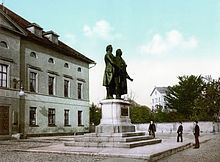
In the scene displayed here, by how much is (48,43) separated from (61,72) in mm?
3927

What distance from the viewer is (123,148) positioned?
476 inches

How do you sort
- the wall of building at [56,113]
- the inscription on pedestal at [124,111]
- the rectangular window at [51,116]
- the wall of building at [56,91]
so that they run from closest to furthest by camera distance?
the inscription on pedestal at [124,111]
the wall of building at [56,91]
the wall of building at [56,113]
the rectangular window at [51,116]

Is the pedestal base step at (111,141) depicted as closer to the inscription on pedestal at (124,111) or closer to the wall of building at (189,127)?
the inscription on pedestal at (124,111)

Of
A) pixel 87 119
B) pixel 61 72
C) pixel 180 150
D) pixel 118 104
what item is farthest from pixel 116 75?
pixel 87 119

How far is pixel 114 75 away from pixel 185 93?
120 ft

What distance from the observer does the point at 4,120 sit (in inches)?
909

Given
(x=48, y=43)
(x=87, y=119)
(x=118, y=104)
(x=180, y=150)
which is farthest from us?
(x=87, y=119)

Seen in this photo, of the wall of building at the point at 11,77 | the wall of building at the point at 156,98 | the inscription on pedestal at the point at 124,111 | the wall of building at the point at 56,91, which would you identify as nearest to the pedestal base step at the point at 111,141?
the inscription on pedestal at the point at 124,111

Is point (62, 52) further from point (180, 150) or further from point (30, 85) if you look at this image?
point (180, 150)

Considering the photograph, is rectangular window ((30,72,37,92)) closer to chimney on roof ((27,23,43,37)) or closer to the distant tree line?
chimney on roof ((27,23,43,37))

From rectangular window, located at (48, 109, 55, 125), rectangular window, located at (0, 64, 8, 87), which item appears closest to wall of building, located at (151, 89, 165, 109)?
rectangular window, located at (48, 109, 55, 125)

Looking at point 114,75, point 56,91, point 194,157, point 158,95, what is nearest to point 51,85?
point 56,91

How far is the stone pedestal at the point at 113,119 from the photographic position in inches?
551

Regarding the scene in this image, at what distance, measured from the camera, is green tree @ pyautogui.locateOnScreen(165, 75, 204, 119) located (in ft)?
161
